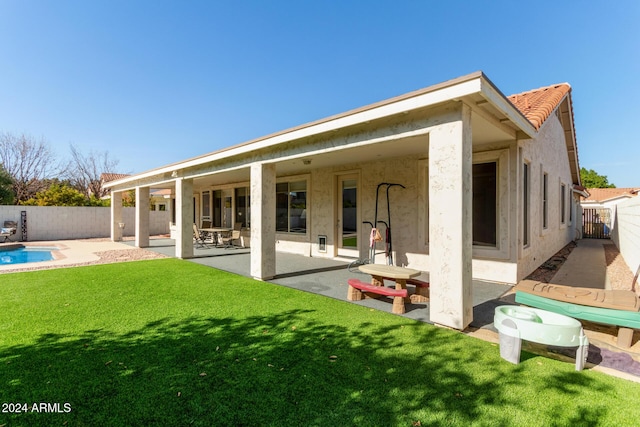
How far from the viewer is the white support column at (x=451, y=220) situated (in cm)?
395

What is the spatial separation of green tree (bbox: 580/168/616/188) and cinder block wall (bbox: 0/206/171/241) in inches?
2577

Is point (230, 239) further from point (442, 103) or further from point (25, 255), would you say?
point (442, 103)

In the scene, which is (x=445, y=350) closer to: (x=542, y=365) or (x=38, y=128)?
(x=542, y=365)

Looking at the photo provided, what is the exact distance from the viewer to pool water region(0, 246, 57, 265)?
1124cm

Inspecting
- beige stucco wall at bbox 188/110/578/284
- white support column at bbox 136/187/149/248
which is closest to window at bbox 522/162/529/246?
beige stucco wall at bbox 188/110/578/284

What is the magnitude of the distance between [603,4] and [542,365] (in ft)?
33.8

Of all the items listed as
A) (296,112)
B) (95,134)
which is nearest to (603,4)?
(296,112)

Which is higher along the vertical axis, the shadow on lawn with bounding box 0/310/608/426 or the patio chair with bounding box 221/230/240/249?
the patio chair with bounding box 221/230/240/249

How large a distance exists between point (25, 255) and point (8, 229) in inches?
212

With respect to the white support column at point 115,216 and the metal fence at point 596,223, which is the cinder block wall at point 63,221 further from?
the metal fence at point 596,223

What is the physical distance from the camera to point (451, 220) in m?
4.01

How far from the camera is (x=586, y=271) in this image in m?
8.20

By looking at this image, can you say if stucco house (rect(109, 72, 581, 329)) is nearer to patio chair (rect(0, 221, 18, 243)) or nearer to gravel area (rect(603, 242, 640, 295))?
gravel area (rect(603, 242, 640, 295))

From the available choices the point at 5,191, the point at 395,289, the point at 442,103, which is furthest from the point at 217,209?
the point at 5,191
